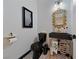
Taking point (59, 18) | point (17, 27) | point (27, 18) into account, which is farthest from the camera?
point (59, 18)

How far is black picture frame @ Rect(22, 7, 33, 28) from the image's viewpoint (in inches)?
78.9

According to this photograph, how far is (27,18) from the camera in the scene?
6.82 ft

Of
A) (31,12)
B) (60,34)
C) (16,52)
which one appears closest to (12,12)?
(31,12)

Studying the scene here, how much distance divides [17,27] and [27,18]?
32 centimetres

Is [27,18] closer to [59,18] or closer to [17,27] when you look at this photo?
[17,27]

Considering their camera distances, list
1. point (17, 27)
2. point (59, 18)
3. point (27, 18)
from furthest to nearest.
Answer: point (59, 18)
point (27, 18)
point (17, 27)

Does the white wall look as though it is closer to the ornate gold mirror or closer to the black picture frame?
the black picture frame

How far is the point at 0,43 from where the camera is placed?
0.67m

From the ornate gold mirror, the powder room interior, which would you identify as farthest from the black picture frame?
the ornate gold mirror

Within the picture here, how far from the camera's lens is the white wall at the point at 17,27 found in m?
1.62

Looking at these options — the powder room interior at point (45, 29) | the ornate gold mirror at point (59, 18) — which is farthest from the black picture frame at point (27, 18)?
the ornate gold mirror at point (59, 18)

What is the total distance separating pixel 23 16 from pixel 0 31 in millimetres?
1352

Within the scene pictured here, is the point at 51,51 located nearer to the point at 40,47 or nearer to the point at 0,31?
the point at 40,47

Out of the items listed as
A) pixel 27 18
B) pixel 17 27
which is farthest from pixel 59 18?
pixel 17 27
